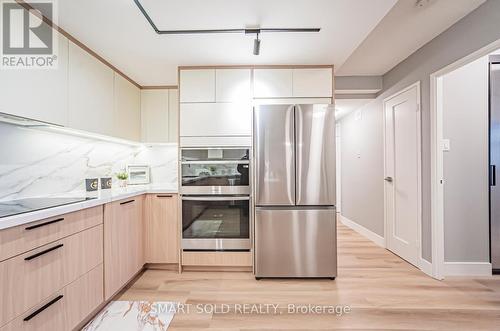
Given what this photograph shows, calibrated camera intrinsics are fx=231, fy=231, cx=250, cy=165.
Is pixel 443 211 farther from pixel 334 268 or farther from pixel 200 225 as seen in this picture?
pixel 200 225

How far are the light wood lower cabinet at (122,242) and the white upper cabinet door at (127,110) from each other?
87 cm

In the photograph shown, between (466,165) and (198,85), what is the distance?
311cm

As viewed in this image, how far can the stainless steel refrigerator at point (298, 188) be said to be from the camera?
96.7 inches

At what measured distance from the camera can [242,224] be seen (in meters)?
2.62

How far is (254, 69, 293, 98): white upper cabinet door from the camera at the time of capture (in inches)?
104

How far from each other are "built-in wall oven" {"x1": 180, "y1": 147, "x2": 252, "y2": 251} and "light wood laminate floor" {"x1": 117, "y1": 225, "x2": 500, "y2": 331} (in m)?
0.39

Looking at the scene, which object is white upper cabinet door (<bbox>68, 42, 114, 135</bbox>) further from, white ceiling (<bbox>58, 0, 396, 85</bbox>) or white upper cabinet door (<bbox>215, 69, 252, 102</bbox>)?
white upper cabinet door (<bbox>215, 69, 252, 102</bbox>)

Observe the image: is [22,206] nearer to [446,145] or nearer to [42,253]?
[42,253]

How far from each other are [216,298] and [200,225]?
0.78 m

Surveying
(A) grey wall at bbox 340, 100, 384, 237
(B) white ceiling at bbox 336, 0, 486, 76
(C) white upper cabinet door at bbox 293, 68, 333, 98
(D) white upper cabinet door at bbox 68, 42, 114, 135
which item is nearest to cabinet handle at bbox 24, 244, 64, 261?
(D) white upper cabinet door at bbox 68, 42, 114, 135

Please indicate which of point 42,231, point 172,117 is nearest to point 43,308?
point 42,231

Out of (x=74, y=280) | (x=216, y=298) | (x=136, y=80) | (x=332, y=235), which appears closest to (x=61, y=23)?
(x=136, y=80)

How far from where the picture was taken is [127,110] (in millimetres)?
2863
